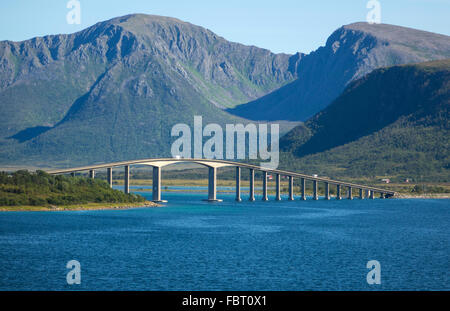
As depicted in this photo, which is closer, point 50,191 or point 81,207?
point 81,207

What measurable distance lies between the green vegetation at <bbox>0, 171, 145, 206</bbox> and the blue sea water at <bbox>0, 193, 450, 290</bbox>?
5415 mm

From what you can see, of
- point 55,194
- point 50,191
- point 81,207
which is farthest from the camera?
point 50,191

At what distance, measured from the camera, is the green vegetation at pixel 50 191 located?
131387 mm

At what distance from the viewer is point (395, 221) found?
133 metres

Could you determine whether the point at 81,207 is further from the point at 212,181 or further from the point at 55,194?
the point at 212,181

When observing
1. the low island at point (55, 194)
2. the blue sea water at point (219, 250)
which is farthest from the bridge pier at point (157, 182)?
the blue sea water at point (219, 250)

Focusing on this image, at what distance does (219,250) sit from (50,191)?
191 ft

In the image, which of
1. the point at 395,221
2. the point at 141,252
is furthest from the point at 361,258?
the point at 395,221

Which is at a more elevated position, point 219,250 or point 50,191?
point 50,191

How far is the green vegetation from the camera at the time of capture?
131387 mm

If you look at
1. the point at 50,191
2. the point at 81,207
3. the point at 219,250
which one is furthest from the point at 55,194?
the point at 219,250

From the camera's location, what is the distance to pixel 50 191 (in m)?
138

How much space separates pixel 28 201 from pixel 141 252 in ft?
168
